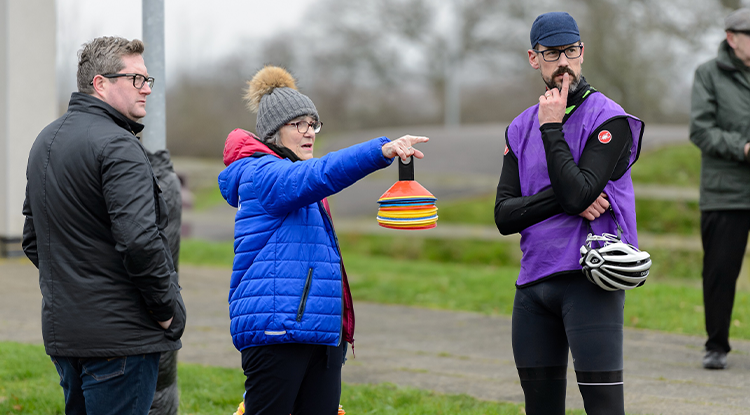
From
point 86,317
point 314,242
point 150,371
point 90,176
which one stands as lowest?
point 150,371

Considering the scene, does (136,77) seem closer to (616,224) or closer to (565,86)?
(565,86)

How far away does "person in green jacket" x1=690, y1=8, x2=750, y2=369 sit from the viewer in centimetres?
537

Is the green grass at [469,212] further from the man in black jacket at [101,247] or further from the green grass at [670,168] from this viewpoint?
the man in black jacket at [101,247]

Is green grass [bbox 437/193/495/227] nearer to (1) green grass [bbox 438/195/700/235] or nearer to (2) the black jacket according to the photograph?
(1) green grass [bbox 438/195/700/235]

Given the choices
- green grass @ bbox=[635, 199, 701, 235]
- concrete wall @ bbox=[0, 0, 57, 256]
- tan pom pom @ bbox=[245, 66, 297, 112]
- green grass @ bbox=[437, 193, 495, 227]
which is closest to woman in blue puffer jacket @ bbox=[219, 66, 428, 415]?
tan pom pom @ bbox=[245, 66, 297, 112]

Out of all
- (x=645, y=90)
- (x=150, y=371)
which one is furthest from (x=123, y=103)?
(x=645, y=90)

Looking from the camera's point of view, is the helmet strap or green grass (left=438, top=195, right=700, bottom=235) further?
green grass (left=438, top=195, right=700, bottom=235)

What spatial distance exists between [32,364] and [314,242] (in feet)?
10.7

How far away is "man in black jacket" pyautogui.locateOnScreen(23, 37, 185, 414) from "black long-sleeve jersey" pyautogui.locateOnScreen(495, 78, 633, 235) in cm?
145

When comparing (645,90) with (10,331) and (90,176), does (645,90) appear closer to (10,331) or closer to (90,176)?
(10,331)

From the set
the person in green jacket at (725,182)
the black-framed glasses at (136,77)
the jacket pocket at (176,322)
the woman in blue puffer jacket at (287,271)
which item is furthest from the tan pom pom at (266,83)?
the person in green jacket at (725,182)

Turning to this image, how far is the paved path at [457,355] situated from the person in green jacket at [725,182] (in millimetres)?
446

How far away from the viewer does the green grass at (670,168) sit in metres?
13.5

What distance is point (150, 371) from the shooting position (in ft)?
10.2
